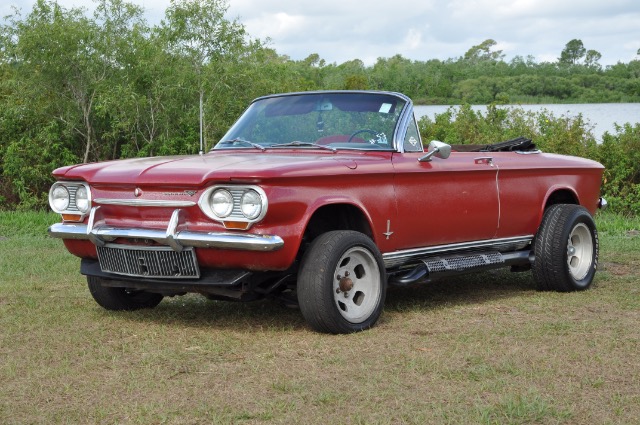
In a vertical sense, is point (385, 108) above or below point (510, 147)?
above

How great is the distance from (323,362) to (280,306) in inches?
77.9

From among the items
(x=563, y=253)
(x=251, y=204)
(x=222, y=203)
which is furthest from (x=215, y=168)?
(x=563, y=253)

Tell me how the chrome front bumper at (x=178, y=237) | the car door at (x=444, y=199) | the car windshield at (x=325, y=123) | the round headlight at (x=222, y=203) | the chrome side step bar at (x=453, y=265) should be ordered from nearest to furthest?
the chrome front bumper at (x=178, y=237)
the round headlight at (x=222, y=203)
the car door at (x=444, y=199)
the chrome side step bar at (x=453, y=265)
the car windshield at (x=325, y=123)

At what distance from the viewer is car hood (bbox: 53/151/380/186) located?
6047 mm

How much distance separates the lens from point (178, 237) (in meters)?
6.09

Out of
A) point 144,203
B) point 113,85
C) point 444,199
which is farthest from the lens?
point 113,85

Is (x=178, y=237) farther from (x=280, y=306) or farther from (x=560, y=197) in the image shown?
(x=560, y=197)

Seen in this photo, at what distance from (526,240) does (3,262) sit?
5128 mm

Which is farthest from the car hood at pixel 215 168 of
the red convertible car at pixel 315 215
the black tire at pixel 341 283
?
the black tire at pixel 341 283

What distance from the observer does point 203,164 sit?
6449 mm

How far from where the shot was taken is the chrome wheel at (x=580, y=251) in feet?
27.7

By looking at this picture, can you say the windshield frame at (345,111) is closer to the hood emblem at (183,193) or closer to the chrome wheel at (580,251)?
the hood emblem at (183,193)

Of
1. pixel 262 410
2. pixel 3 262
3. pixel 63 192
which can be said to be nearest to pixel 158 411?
pixel 262 410

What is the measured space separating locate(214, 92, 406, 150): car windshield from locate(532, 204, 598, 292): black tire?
5.72ft
